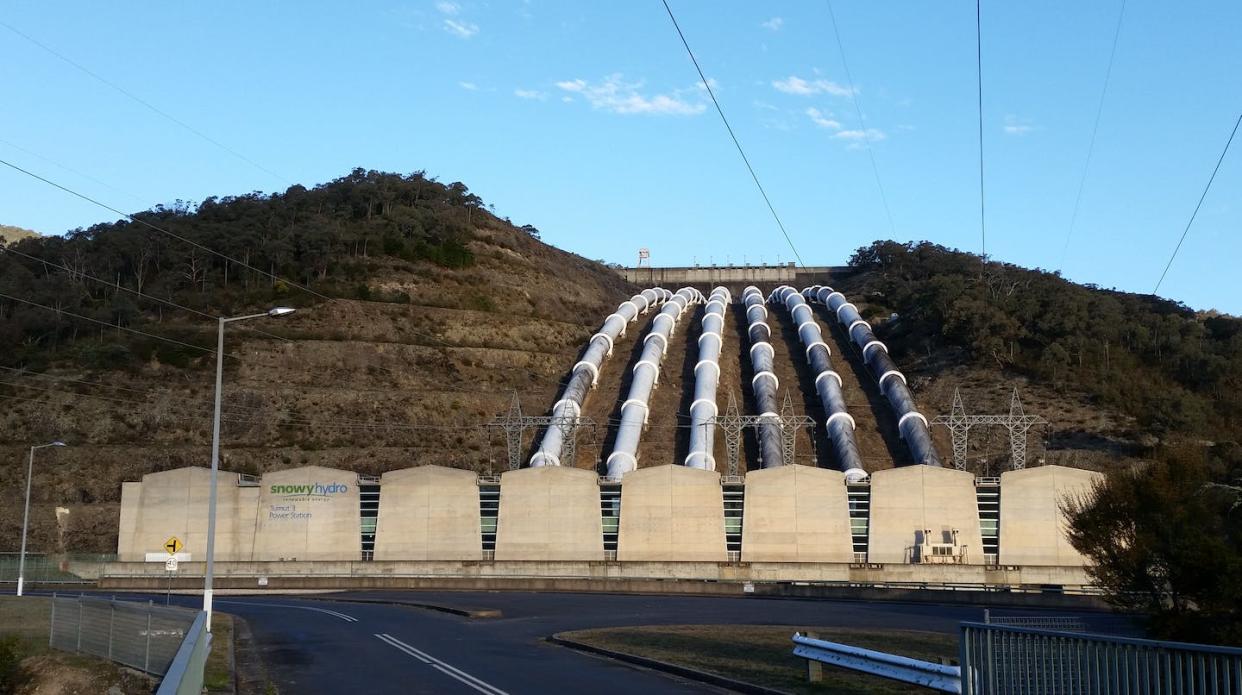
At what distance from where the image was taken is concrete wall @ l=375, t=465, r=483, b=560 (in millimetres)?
75750

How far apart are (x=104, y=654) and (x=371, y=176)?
14566 centimetres

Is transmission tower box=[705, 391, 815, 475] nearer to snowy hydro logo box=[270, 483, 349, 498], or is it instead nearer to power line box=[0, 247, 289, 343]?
snowy hydro logo box=[270, 483, 349, 498]

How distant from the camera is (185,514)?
7700 centimetres

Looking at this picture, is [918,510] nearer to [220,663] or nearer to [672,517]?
[672,517]

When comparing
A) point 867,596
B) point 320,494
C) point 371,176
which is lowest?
point 867,596

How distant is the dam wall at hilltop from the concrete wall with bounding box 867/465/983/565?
110381 millimetres

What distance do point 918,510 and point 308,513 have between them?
137 ft

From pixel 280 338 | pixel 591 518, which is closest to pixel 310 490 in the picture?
pixel 591 518

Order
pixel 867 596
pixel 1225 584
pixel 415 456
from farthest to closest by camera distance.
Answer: pixel 415 456 → pixel 867 596 → pixel 1225 584

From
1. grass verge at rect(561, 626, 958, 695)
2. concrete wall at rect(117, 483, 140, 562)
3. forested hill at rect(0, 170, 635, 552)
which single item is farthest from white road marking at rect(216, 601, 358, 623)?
forested hill at rect(0, 170, 635, 552)

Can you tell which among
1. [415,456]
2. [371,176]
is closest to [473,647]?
[415,456]

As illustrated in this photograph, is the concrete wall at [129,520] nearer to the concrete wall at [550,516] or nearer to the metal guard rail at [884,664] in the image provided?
the concrete wall at [550,516]

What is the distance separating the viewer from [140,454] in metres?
89.6

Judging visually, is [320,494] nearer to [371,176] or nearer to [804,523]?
[804,523]
